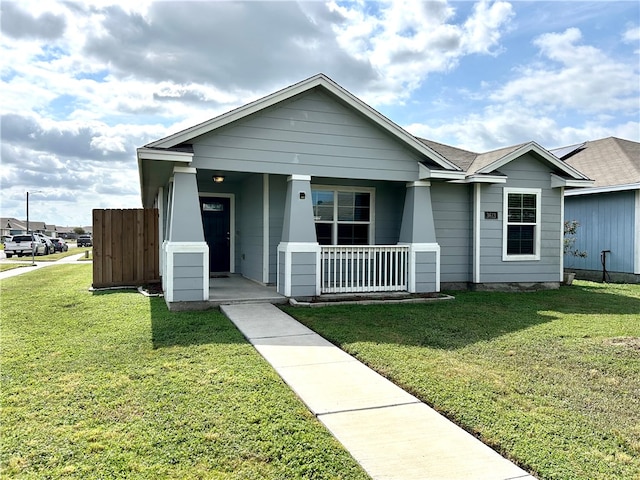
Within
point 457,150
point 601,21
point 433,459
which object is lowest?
point 433,459

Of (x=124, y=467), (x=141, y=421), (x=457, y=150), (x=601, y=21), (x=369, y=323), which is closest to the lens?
(x=124, y=467)

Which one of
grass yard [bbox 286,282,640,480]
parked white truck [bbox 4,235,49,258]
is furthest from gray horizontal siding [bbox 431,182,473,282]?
parked white truck [bbox 4,235,49,258]

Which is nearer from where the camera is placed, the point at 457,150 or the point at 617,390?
the point at 617,390

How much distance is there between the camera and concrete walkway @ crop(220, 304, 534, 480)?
108 inches

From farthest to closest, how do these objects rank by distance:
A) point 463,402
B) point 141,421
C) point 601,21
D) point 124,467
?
point 601,21 → point 463,402 → point 141,421 → point 124,467

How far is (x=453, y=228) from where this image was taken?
10.9 meters

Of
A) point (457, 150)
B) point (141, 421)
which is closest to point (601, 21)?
point (457, 150)

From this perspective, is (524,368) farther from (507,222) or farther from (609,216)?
(609,216)

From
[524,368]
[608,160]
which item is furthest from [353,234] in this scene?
[608,160]

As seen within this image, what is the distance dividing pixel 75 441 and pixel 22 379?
176cm

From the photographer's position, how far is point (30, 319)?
7.25m

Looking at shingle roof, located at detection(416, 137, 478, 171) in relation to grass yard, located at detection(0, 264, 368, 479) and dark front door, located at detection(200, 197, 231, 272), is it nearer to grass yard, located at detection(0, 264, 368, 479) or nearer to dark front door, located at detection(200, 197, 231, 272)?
dark front door, located at detection(200, 197, 231, 272)

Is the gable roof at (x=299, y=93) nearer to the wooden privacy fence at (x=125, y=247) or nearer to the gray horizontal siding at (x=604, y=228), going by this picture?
the wooden privacy fence at (x=125, y=247)

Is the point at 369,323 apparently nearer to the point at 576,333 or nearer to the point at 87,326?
the point at 576,333
